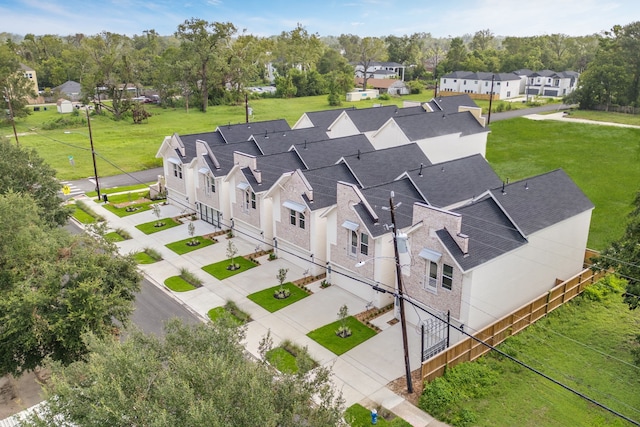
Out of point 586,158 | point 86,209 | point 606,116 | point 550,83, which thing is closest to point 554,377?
point 86,209

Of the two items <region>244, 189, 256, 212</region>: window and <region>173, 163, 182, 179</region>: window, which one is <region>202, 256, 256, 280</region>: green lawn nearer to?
<region>244, 189, 256, 212</region>: window

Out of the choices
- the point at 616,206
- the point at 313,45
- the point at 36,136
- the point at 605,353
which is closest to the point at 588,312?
the point at 605,353

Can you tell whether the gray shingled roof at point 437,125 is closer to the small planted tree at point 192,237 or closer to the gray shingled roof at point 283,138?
the gray shingled roof at point 283,138

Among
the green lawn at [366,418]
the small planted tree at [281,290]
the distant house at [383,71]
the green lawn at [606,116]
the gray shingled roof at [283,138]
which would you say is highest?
the distant house at [383,71]

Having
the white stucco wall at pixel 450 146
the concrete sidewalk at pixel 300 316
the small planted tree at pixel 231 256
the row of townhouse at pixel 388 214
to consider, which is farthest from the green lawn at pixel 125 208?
the white stucco wall at pixel 450 146

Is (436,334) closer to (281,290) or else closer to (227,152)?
(281,290)

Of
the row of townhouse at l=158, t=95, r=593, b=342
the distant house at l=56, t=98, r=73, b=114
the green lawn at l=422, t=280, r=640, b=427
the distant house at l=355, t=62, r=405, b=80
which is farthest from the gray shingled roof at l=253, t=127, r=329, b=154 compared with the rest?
the distant house at l=355, t=62, r=405, b=80

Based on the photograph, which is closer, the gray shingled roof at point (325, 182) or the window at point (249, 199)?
the gray shingled roof at point (325, 182)
